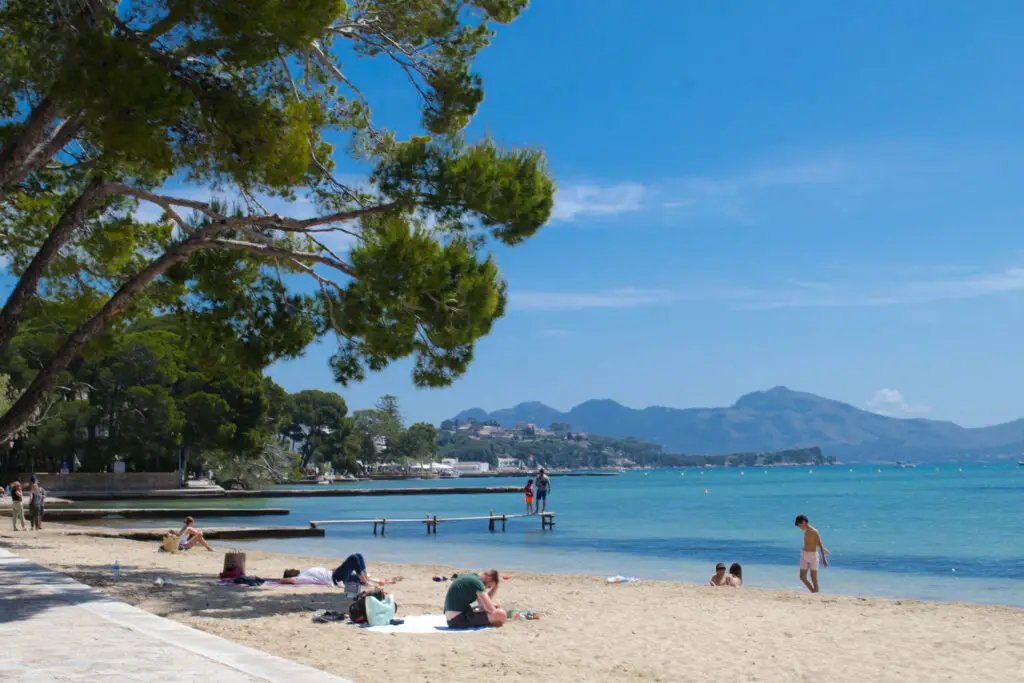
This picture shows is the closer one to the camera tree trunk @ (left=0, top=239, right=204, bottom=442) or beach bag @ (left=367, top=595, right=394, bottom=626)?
beach bag @ (left=367, top=595, right=394, bottom=626)

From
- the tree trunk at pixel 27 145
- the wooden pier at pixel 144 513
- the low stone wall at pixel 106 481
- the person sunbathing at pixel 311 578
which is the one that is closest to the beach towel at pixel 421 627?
the person sunbathing at pixel 311 578

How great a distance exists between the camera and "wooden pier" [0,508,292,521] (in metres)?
35.0

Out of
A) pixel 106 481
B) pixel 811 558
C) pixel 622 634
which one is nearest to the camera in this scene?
→ pixel 622 634

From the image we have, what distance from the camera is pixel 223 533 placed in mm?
28672

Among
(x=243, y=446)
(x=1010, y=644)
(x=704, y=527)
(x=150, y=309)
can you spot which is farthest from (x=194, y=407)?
(x=1010, y=644)

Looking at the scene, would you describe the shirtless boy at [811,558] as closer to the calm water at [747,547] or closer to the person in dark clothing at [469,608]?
the calm water at [747,547]

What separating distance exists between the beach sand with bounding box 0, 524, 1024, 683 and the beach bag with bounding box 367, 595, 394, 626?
1.26ft

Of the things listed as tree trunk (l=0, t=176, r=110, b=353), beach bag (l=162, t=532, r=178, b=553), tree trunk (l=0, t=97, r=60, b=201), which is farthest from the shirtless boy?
beach bag (l=162, t=532, r=178, b=553)

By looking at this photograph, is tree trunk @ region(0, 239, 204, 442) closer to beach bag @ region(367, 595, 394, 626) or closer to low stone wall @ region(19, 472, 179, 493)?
beach bag @ region(367, 595, 394, 626)

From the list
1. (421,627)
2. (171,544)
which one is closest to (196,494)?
(171,544)

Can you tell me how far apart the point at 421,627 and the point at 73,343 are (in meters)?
6.10

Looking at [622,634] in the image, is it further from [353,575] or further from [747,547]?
[747,547]

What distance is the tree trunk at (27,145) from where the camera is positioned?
10.5m

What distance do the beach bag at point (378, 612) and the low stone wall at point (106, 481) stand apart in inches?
1914
